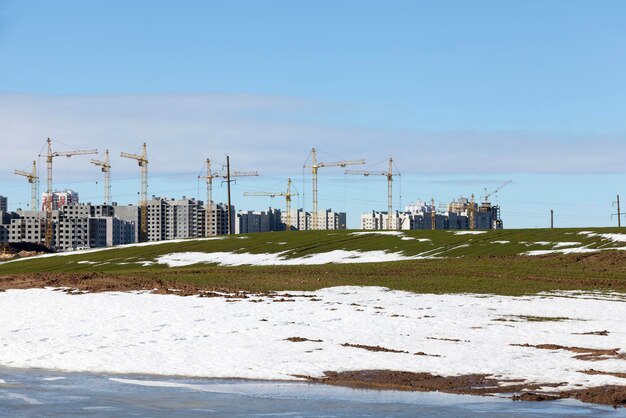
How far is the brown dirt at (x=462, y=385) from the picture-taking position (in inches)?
1056

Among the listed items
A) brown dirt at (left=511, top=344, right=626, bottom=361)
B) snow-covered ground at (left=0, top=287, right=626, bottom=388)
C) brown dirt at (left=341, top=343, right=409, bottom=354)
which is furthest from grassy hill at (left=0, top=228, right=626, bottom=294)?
brown dirt at (left=341, top=343, right=409, bottom=354)

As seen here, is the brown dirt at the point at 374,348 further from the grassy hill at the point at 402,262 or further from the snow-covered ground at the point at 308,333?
the grassy hill at the point at 402,262

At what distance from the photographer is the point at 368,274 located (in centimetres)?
7381

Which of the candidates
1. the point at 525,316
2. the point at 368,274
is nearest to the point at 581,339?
the point at 525,316

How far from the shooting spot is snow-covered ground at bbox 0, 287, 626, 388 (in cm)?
3294

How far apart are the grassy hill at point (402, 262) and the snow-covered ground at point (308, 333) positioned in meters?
8.44

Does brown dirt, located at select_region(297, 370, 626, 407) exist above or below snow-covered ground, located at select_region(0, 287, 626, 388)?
below

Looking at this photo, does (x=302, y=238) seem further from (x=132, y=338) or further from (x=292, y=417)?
(x=292, y=417)

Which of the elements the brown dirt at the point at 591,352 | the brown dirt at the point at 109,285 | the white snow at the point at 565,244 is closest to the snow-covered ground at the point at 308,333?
the brown dirt at the point at 591,352

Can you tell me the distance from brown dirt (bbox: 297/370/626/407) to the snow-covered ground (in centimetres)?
87

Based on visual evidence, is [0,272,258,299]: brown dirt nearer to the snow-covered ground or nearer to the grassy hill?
the grassy hill

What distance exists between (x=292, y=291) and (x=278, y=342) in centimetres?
2206

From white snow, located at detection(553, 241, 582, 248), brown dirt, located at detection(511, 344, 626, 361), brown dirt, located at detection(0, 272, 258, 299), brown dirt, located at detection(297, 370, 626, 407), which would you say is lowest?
brown dirt, located at detection(297, 370, 626, 407)

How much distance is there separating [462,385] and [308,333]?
40.1ft
